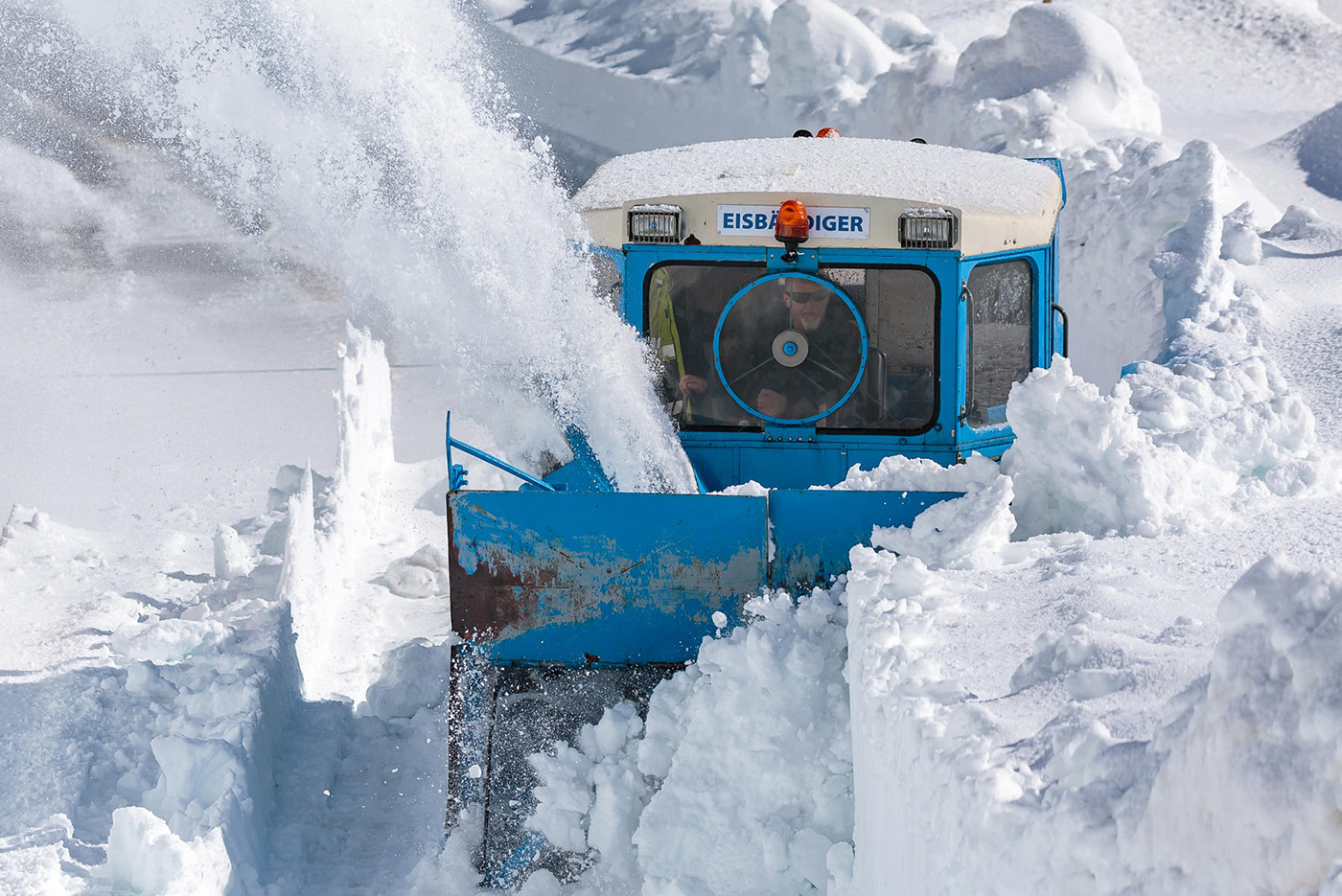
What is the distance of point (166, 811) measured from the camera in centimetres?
399

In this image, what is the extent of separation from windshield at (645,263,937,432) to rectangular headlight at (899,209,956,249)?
138 mm

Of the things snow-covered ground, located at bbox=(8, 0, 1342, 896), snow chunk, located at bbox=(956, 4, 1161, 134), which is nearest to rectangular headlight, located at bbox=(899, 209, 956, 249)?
snow-covered ground, located at bbox=(8, 0, 1342, 896)

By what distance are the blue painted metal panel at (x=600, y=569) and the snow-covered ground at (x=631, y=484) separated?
7.7 inches

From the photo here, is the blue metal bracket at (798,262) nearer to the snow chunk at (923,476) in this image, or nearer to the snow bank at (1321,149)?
the snow chunk at (923,476)

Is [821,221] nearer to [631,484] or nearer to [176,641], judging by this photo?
[631,484]

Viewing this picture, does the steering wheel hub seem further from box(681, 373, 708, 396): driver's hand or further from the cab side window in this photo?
the cab side window

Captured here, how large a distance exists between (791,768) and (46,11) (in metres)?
16.6

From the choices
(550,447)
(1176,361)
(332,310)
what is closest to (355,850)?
(550,447)

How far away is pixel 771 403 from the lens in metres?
4.75

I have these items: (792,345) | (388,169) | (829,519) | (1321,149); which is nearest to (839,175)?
(792,345)

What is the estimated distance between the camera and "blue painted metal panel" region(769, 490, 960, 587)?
3.91m

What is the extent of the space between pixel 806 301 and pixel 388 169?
328 inches

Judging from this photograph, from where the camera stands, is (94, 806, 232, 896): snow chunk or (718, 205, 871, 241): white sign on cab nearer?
(94, 806, 232, 896): snow chunk

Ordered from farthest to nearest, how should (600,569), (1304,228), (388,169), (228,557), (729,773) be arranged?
(388,169)
(1304,228)
(228,557)
(600,569)
(729,773)
